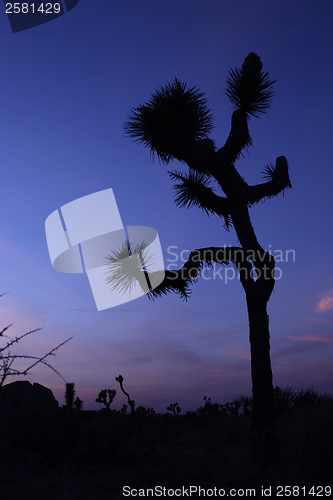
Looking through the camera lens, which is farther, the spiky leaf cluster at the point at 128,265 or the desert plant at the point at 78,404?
the desert plant at the point at 78,404

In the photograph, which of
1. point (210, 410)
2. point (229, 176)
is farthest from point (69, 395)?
point (229, 176)

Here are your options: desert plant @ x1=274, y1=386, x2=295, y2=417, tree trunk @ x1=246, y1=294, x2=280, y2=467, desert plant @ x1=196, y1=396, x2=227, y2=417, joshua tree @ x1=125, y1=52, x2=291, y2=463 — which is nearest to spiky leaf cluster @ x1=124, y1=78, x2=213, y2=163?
joshua tree @ x1=125, y1=52, x2=291, y2=463

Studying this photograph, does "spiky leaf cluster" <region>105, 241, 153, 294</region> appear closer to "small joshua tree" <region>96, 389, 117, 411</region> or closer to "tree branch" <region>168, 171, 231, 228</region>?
"tree branch" <region>168, 171, 231, 228</region>

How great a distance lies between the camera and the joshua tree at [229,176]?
23.0 ft

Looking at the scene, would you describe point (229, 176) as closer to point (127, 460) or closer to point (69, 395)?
point (127, 460)

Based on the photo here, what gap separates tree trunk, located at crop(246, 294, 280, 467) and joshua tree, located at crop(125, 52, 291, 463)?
0.02m

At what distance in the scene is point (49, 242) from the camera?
8609mm

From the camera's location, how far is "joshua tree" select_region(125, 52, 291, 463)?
702 centimetres

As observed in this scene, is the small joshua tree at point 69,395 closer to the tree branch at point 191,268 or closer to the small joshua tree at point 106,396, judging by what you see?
the small joshua tree at point 106,396

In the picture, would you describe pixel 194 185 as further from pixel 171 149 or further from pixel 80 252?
pixel 80 252

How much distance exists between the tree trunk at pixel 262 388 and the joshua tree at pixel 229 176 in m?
0.02

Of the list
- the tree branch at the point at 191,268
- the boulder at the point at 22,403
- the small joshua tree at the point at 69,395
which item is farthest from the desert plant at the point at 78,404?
the tree branch at the point at 191,268

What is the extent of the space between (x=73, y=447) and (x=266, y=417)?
4543mm

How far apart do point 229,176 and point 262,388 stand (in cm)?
469
